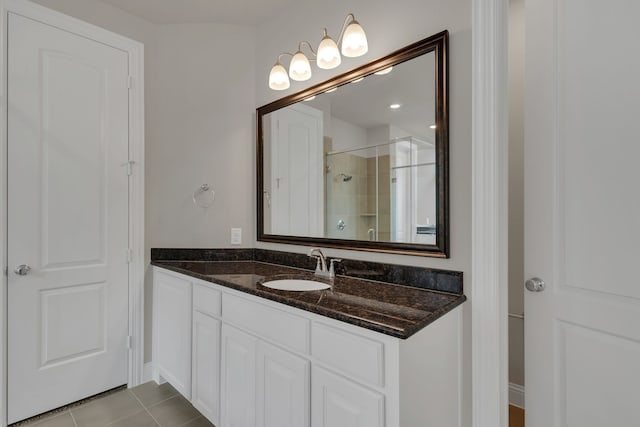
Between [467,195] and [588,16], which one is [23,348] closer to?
[467,195]

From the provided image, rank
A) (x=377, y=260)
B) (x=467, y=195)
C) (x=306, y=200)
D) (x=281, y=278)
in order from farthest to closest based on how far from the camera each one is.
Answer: (x=306, y=200), (x=281, y=278), (x=377, y=260), (x=467, y=195)

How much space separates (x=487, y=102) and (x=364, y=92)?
2.13 ft

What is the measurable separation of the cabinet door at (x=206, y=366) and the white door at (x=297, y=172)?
75 centimetres

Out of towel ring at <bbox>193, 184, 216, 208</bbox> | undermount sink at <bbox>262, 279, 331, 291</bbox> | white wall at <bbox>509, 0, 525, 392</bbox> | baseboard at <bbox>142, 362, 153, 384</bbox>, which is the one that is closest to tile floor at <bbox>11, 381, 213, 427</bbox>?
baseboard at <bbox>142, 362, 153, 384</bbox>

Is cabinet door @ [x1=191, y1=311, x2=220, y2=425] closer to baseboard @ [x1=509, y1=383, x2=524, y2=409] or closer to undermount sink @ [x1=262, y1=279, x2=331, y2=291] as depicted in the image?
undermount sink @ [x1=262, y1=279, x2=331, y2=291]

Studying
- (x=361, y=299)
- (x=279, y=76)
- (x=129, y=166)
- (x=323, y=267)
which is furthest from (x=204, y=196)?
(x=361, y=299)

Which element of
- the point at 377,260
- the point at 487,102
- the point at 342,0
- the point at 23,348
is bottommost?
the point at 23,348

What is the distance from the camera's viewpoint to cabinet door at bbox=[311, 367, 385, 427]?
3.30 feet

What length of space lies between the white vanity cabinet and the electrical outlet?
59 centimetres

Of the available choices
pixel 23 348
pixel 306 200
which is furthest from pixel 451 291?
pixel 23 348

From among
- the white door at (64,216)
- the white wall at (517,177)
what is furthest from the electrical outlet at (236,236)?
the white wall at (517,177)

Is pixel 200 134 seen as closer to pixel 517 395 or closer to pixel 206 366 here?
pixel 206 366

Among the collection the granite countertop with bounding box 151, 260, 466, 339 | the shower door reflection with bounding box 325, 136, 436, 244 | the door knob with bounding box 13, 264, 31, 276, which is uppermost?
the shower door reflection with bounding box 325, 136, 436, 244

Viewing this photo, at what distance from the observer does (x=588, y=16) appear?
46.7 inches
